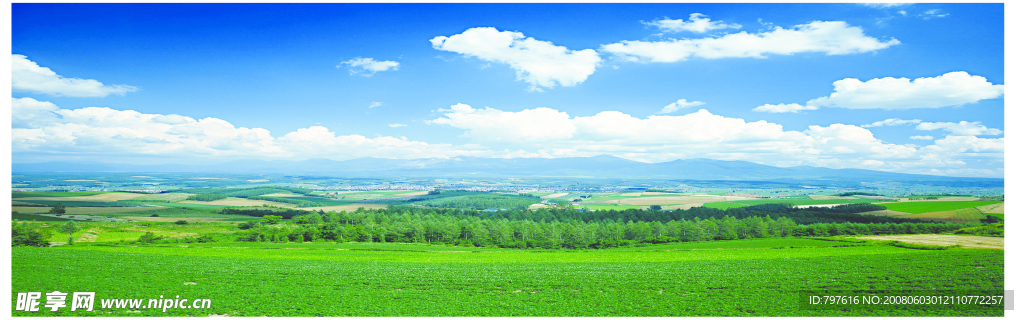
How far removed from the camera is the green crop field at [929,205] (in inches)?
1293

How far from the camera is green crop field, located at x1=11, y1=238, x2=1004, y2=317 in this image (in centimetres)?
1213

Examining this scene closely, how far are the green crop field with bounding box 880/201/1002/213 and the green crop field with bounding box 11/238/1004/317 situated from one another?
20211 millimetres

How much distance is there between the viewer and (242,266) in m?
Result: 18.6

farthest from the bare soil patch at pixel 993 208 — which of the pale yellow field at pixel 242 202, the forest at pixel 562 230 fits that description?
the pale yellow field at pixel 242 202

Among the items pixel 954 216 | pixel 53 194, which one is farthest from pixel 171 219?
pixel 954 216

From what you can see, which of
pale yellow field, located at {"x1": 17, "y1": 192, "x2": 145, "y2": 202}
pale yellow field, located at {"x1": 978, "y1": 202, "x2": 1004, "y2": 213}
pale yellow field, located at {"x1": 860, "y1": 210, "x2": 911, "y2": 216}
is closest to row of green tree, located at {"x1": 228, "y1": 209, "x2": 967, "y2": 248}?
pale yellow field, located at {"x1": 860, "y1": 210, "x2": 911, "y2": 216}

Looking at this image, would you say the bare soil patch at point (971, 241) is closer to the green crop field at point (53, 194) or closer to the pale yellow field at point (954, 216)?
the pale yellow field at point (954, 216)

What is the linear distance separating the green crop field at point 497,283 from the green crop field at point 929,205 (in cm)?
2021

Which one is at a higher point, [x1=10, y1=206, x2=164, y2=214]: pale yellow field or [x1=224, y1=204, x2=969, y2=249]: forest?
[x1=10, y1=206, x2=164, y2=214]: pale yellow field

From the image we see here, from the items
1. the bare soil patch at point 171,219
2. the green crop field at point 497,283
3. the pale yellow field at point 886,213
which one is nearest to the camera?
the green crop field at point 497,283

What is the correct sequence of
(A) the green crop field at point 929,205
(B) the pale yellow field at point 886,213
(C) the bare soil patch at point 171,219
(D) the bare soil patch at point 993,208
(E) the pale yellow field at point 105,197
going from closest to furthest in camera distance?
(D) the bare soil patch at point 993,208, (A) the green crop field at point 929,205, (E) the pale yellow field at point 105,197, (C) the bare soil patch at point 171,219, (B) the pale yellow field at point 886,213

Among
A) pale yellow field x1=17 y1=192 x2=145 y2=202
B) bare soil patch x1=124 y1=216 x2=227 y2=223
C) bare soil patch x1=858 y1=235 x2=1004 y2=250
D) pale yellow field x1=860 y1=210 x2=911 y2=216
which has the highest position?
pale yellow field x1=17 y1=192 x2=145 y2=202

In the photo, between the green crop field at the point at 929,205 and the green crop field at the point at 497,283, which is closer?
the green crop field at the point at 497,283

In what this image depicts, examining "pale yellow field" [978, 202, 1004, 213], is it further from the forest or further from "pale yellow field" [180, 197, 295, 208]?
"pale yellow field" [180, 197, 295, 208]
